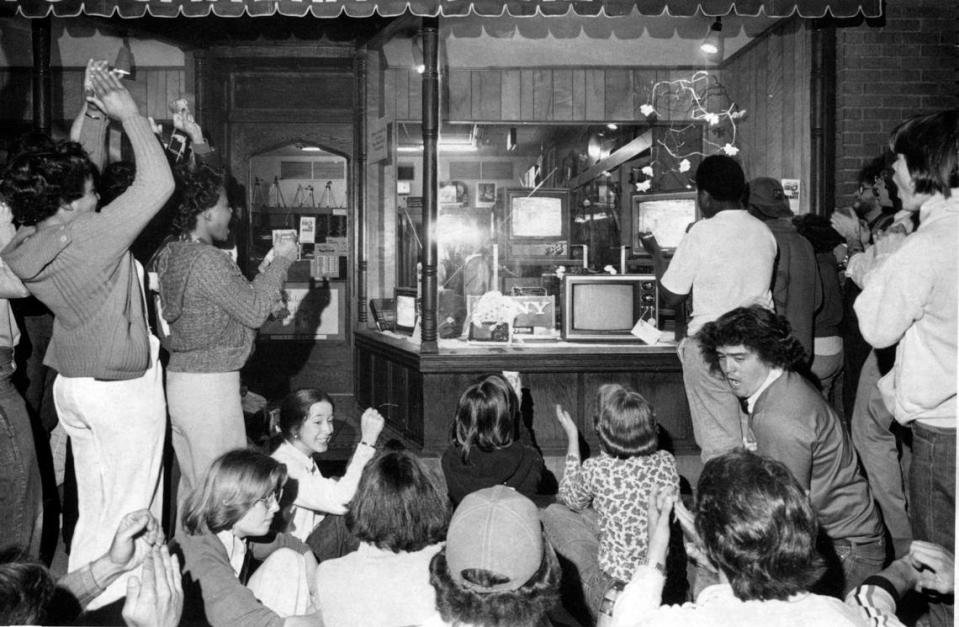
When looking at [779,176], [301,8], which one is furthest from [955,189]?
[779,176]

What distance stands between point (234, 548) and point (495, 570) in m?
1.13

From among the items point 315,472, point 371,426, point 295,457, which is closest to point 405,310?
point 315,472

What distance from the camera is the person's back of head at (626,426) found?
312 cm

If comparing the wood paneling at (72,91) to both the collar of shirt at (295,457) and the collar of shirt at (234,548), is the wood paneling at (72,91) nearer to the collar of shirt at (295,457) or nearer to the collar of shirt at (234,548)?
the collar of shirt at (295,457)

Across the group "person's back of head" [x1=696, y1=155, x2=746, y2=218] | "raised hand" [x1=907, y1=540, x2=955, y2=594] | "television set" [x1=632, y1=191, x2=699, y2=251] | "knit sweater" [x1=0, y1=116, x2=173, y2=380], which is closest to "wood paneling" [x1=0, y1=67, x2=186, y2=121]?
"television set" [x1=632, y1=191, x2=699, y2=251]

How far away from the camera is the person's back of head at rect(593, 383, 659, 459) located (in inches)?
123

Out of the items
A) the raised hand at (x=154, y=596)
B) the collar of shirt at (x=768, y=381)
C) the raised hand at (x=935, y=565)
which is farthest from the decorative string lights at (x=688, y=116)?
the raised hand at (x=154, y=596)

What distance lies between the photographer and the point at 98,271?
8.97 ft

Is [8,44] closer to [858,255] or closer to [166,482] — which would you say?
[166,482]

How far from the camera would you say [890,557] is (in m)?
3.71

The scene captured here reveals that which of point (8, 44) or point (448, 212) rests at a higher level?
point (8, 44)

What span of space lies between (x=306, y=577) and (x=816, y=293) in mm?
2797

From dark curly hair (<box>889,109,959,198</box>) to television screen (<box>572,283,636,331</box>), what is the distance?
9.78ft

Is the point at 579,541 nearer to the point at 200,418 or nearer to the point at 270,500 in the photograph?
the point at 270,500
